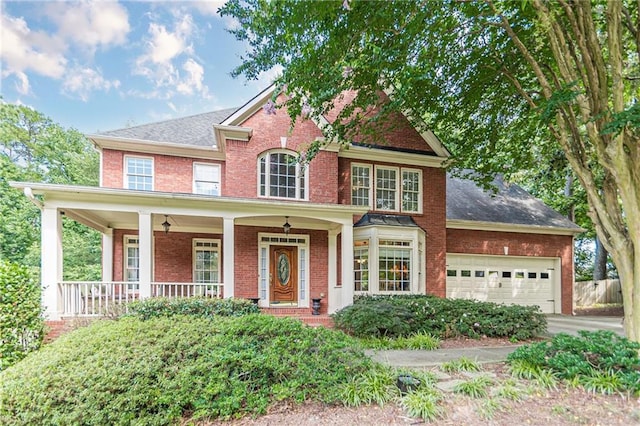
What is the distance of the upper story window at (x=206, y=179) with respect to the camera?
12.0 meters

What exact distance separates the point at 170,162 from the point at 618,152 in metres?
11.9

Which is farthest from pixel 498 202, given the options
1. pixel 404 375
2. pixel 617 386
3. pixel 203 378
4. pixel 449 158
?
pixel 203 378

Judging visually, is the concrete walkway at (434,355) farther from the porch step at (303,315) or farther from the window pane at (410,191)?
the window pane at (410,191)

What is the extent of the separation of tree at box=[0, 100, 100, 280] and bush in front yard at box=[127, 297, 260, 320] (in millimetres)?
15005

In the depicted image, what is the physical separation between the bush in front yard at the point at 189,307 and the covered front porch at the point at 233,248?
563mm

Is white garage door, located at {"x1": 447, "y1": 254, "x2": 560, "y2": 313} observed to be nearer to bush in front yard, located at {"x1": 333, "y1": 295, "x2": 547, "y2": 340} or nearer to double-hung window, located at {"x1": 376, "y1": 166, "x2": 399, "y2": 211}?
double-hung window, located at {"x1": 376, "y1": 166, "x2": 399, "y2": 211}

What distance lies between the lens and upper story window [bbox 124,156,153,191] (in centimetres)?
1158

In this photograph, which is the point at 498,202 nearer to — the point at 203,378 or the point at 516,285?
the point at 516,285

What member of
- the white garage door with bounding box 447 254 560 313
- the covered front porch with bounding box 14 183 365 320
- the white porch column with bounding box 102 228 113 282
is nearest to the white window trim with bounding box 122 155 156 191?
the covered front porch with bounding box 14 183 365 320

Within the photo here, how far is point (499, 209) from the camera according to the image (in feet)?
48.0

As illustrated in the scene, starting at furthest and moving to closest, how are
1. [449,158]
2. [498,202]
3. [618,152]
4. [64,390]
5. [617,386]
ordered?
[498,202] → [449,158] → [618,152] → [617,386] → [64,390]

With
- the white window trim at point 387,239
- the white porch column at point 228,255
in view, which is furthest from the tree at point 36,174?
the white window trim at point 387,239

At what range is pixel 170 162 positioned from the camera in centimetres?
1186

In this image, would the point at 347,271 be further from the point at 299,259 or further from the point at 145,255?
the point at 145,255
